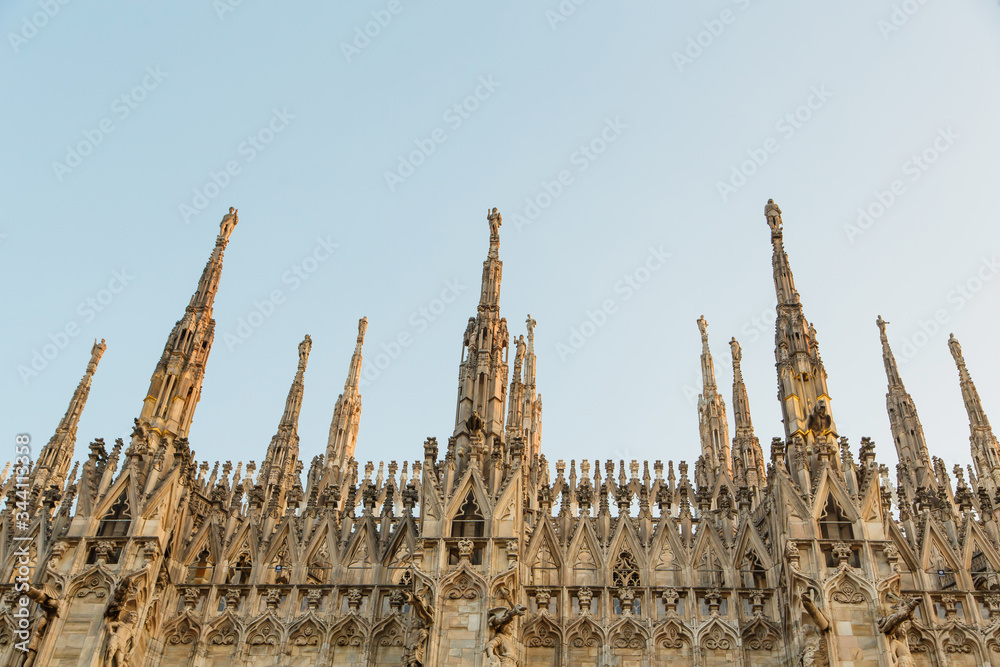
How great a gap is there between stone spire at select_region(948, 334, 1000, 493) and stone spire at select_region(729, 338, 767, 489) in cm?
907

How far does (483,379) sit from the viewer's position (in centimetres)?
2580

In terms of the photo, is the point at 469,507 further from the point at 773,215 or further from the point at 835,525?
the point at 773,215

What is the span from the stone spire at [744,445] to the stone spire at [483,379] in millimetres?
12129

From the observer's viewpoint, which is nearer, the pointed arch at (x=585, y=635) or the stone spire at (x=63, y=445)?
the pointed arch at (x=585, y=635)

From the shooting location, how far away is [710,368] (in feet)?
139

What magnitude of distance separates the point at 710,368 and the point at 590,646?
22.8m

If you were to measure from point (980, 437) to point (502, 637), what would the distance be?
26.4 m

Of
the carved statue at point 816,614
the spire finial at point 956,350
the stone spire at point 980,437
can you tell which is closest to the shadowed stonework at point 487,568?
the carved statue at point 816,614

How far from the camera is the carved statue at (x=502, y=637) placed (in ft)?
66.0

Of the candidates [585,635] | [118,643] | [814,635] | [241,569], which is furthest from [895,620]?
[118,643]

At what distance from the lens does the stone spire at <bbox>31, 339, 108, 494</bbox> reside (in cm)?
3644

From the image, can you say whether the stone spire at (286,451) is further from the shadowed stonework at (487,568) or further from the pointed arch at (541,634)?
the pointed arch at (541,634)

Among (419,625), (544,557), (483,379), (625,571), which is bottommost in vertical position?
(419,625)

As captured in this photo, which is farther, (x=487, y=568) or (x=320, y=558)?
(x=320, y=558)
